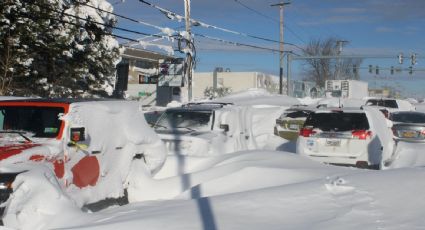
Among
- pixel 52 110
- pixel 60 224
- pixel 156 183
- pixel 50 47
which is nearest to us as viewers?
pixel 60 224

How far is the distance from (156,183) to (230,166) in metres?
1.22

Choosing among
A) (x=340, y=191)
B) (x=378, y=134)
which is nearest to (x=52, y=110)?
(x=340, y=191)

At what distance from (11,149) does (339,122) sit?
8130 millimetres

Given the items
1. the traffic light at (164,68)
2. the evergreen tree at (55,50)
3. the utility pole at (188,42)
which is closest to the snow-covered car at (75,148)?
the evergreen tree at (55,50)

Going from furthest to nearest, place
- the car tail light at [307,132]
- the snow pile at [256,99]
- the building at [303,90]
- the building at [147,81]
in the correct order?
1. the building at [303,90]
2. the building at [147,81]
3. the snow pile at [256,99]
4. the car tail light at [307,132]

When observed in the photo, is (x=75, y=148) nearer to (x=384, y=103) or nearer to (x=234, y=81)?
(x=384, y=103)

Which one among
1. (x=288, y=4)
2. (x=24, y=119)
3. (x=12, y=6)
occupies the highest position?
(x=288, y=4)

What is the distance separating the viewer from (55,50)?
22938 mm

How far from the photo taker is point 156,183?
866 centimetres

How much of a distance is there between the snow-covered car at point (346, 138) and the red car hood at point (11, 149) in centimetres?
739

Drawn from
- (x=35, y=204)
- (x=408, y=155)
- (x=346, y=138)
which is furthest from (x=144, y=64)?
(x=35, y=204)

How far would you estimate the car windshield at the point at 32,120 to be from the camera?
7.07 metres

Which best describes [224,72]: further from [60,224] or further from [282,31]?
[60,224]

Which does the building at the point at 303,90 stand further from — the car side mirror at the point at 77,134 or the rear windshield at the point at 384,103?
the car side mirror at the point at 77,134
